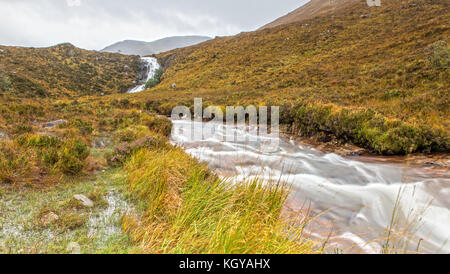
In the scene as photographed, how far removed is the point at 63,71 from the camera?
44094 mm

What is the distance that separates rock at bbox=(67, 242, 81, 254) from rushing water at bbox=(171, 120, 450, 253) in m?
2.48

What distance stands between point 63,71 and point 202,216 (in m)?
55.2

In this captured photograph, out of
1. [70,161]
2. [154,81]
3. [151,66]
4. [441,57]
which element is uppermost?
[151,66]

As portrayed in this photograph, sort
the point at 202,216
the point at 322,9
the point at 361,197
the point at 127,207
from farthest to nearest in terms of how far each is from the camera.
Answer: the point at 322,9 → the point at 361,197 → the point at 127,207 → the point at 202,216

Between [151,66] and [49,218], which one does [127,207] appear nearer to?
[49,218]

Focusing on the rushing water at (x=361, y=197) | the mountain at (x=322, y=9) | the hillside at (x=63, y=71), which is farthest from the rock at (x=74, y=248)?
the mountain at (x=322, y=9)

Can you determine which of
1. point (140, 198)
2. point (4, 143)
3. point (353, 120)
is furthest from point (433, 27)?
point (4, 143)

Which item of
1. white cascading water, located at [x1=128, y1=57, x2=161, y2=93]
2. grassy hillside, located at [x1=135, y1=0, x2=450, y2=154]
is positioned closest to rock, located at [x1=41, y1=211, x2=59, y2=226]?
grassy hillside, located at [x1=135, y1=0, x2=450, y2=154]

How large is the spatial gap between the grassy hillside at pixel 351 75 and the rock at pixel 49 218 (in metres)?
8.85

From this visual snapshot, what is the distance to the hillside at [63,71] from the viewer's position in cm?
3045

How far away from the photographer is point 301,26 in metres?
45.1

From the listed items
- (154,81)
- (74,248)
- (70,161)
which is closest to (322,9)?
(154,81)

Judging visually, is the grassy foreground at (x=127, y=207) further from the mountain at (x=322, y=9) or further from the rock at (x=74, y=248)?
the mountain at (x=322, y=9)
